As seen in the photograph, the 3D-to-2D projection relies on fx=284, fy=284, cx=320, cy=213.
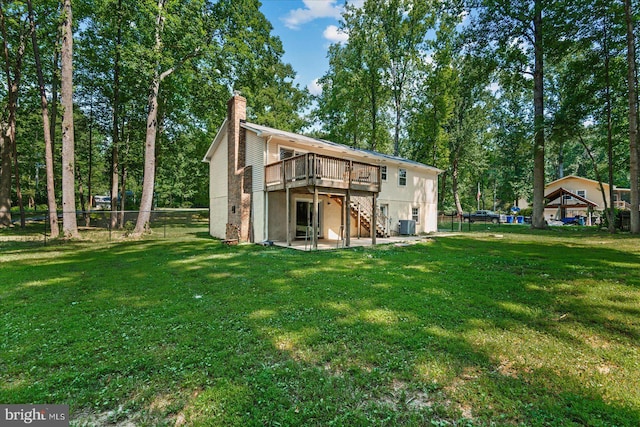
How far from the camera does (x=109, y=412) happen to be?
257 centimetres

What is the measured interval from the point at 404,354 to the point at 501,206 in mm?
61287

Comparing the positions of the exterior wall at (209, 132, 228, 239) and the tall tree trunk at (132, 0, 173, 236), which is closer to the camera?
the tall tree trunk at (132, 0, 173, 236)

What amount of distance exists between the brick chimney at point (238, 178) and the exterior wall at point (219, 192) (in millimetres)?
1253

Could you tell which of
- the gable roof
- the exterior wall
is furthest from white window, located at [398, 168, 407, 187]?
the exterior wall

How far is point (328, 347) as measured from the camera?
369 cm

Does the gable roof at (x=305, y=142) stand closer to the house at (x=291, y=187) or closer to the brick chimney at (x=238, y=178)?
the house at (x=291, y=187)

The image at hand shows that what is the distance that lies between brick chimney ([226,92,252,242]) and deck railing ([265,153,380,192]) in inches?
65.3

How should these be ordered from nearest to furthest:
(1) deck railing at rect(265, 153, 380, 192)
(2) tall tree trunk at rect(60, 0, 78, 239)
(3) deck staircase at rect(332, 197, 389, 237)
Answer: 1. (1) deck railing at rect(265, 153, 380, 192)
2. (2) tall tree trunk at rect(60, 0, 78, 239)
3. (3) deck staircase at rect(332, 197, 389, 237)

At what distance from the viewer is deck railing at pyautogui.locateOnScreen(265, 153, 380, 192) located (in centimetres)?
1131

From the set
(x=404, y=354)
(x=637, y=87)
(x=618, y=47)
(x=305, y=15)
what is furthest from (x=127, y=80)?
(x=637, y=87)

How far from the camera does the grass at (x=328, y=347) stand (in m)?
2.60

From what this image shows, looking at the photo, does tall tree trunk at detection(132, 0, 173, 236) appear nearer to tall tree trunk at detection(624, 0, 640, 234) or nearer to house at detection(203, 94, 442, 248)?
house at detection(203, 94, 442, 248)

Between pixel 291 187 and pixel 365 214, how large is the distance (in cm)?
565

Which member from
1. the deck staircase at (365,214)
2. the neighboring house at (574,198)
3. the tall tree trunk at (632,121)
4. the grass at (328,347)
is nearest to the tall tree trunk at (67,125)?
the grass at (328,347)
